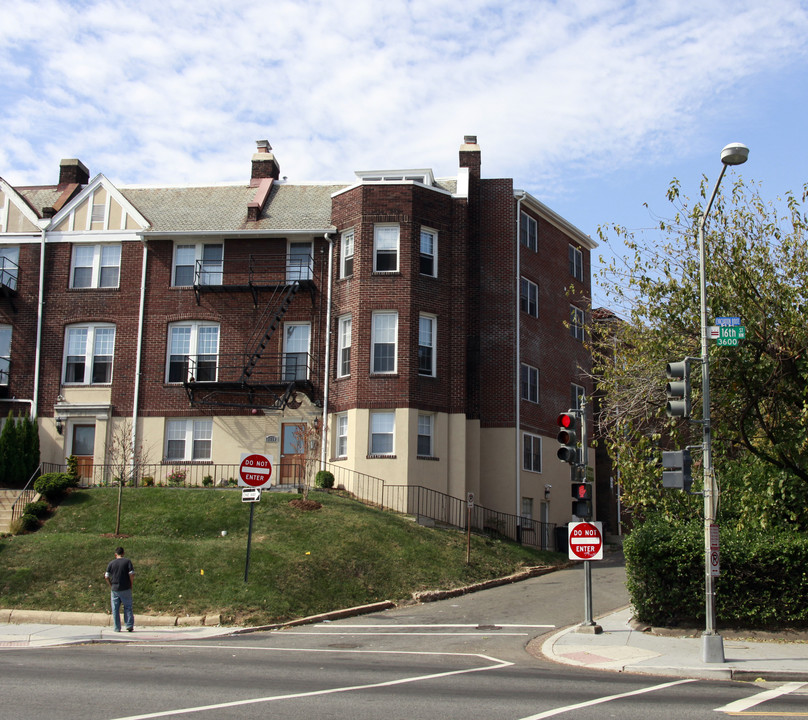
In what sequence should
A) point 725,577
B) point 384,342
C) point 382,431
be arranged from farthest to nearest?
point 384,342 → point 382,431 → point 725,577

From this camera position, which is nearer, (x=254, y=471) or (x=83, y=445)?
(x=254, y=471)

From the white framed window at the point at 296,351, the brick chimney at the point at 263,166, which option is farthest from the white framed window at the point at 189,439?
the brick chimney at the point at 263,166

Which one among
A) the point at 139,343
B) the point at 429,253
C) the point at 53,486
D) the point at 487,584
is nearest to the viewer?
the point at 487,584

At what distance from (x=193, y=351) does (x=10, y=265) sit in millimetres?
7984

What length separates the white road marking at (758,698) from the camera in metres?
10.4

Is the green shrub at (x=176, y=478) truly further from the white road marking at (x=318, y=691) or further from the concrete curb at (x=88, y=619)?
the white road marking at (x=318, y=691)

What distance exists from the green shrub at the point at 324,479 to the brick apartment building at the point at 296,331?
3.12 feet

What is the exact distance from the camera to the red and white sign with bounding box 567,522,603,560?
→ 1761 cm

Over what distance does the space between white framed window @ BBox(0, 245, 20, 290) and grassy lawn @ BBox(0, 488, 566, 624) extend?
419 inches

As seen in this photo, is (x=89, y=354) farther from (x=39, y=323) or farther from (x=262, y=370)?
(x=262, y=370)

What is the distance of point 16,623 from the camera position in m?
18.7

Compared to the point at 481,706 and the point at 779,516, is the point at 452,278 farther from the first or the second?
the point at 481,706

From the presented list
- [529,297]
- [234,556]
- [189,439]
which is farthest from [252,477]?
[529,297]

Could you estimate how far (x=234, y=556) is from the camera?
70.9 ft
